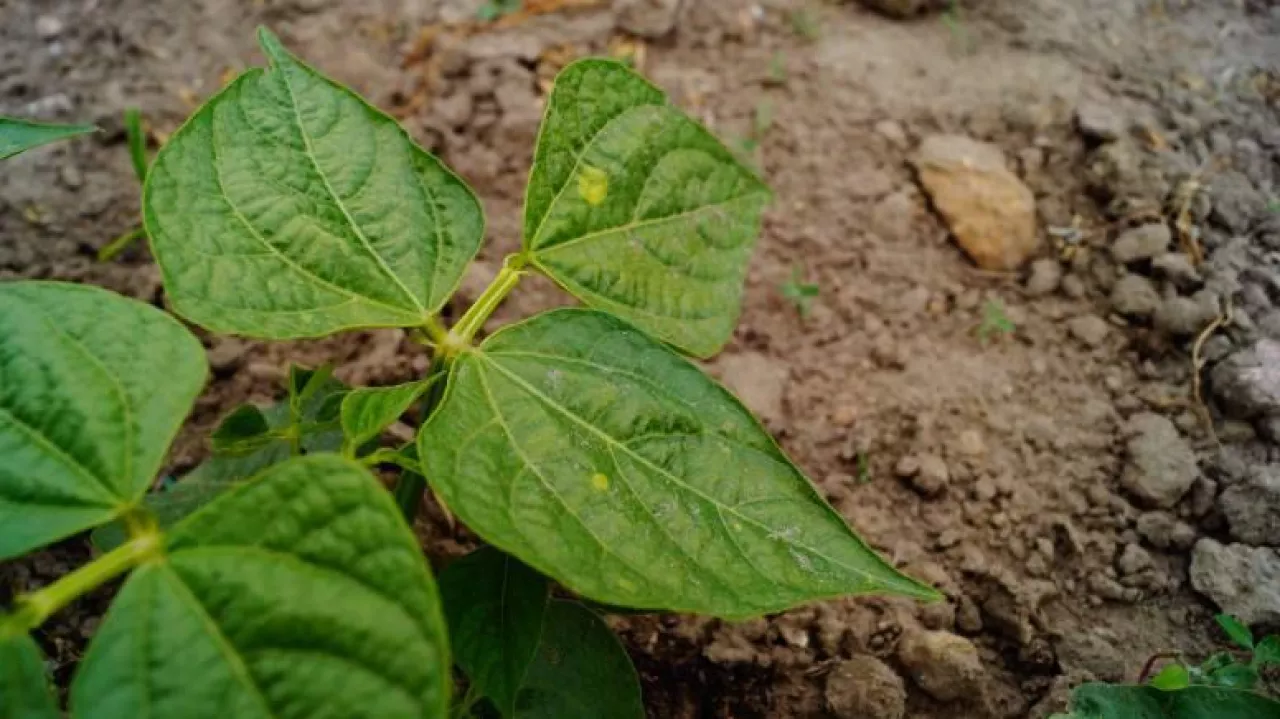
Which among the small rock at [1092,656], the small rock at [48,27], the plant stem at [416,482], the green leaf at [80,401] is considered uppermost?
the small rock at [48,27]

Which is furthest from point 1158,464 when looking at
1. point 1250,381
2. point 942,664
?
point 942,664

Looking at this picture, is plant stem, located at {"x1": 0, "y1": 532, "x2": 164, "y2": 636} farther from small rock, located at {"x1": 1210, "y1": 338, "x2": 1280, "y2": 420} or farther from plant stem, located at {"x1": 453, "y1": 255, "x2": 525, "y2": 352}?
small rock, located at {"x1": 1210, "y1": 338, "x2": 1280, "y2": 420}

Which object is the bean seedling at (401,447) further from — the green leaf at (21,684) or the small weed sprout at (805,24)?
the small weed sprout at (805,24)

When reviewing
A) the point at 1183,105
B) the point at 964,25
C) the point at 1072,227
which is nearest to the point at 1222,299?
the point at 1072,227

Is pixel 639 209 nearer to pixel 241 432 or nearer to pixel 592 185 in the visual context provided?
pixel 592 185

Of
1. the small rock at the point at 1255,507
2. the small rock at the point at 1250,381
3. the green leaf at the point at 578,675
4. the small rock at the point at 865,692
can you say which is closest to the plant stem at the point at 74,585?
the green leaf at the point at 578,675

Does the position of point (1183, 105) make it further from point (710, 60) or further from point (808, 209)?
point (710, 60)
